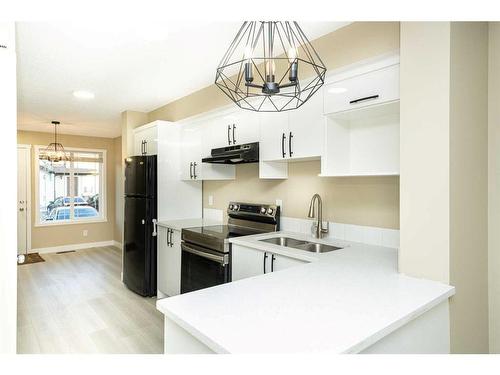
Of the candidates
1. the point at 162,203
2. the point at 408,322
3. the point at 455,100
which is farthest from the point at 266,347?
the point at 162,203

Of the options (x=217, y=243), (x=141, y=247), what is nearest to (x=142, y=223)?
(x=141, y=247)

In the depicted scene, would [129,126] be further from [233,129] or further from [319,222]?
[319,222]

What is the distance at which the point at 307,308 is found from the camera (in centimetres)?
110

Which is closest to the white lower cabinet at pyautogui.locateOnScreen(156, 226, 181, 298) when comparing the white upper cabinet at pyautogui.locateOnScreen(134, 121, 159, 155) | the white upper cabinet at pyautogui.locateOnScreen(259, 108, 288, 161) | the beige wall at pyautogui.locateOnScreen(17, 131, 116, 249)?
the white upper cabinet at pyautogui.locateOnScreen(134, 121, 159, 155)

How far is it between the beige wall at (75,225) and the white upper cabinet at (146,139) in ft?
9.65

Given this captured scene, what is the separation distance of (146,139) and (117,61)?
1370 millimetres

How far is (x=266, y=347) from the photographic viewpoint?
2.77ft

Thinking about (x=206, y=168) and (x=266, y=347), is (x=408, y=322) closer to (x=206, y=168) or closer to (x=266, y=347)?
(x=266, y=347)

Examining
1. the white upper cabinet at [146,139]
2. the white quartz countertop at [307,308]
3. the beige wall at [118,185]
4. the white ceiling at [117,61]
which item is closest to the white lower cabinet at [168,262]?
the white upper cabinet at [146,139]

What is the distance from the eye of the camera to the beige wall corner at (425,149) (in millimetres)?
1393

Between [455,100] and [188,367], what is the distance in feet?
4.90

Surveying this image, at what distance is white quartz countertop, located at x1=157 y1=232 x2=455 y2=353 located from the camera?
880 millimetres

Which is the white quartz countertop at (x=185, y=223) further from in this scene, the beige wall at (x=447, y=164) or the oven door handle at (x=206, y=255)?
Result: the beige wall at (x=447, y=164)

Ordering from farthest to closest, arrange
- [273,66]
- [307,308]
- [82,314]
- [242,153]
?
1. [82,314]
2. [242,153]
3. [273,66]
4. [307,308]
